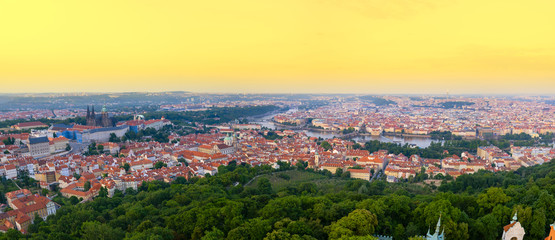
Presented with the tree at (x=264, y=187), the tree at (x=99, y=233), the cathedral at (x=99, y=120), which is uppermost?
the cathedral at (x=99, y=120)

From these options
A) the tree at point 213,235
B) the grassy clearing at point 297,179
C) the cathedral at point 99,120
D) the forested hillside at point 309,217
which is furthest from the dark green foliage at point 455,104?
the tree at point 213,235

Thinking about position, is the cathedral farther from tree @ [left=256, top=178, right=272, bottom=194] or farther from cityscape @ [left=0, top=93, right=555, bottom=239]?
tree @ [left=256, top=178, right=272, bottom=194]

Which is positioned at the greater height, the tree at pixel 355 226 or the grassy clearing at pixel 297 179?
the tree at pixel 355 226

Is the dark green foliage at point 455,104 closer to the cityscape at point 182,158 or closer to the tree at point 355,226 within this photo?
the cityscape at point 182,158

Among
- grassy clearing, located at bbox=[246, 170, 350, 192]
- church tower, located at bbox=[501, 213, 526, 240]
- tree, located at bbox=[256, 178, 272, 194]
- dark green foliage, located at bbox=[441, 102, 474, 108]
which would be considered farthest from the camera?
dark green foliage, located at bbox=[441, 102, 474, 108]

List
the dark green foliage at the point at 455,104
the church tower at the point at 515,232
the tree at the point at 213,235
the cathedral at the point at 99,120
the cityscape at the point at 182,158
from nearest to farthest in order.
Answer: the church tower at the point at 515,232
the tree at the point at 213,235
the cityscape at the point at 182,158
the cathedral at the point at 99,120
the dark green foliage at the point at 455,104

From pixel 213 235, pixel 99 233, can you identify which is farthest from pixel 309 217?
pixel 99 233

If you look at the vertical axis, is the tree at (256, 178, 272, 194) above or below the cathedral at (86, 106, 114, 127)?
below

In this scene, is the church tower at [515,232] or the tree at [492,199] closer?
the church tower at [515,232]

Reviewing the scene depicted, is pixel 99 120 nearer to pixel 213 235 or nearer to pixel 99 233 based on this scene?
pixel 99 233

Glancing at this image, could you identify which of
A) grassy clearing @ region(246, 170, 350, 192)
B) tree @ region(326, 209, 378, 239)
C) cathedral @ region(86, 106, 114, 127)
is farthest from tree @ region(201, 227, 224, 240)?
cathedral @ region(86, 106, 114, 127)

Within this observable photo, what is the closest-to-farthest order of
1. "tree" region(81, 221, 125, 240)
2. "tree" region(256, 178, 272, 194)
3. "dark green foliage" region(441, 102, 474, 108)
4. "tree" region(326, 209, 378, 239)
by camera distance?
"tree" region(326, 209, 378, 239), "tree" region(81, 221, 125, 240), "tree" region(256, 178, 272, 194), "dark green foliage" region(441, 102, 474, 108)

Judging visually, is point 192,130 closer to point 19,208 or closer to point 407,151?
point 407,151
